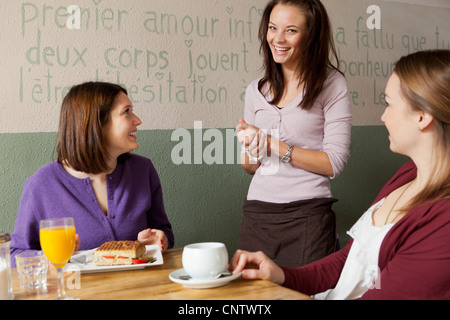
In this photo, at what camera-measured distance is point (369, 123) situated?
2777 mm

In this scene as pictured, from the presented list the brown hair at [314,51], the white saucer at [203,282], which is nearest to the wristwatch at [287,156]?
the brown hair at [314,51]

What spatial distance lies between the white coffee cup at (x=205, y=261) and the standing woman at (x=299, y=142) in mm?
691

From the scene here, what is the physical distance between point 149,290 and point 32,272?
0.84 feet

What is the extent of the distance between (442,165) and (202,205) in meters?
1.45

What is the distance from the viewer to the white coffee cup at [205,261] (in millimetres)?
844

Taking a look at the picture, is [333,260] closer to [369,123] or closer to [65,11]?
[65,11]

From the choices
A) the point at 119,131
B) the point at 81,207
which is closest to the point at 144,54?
the point at 119,131

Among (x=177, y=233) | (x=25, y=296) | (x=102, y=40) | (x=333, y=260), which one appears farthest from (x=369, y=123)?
(x=25, y=296)

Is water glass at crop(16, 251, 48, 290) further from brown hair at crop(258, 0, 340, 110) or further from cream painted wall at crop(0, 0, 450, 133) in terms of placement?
cream painted wall at crop(0, 0, 450, 133)

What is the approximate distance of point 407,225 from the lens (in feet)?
2.97

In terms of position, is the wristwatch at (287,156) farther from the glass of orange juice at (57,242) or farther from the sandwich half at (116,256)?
the glass of orange juice at (57,242)

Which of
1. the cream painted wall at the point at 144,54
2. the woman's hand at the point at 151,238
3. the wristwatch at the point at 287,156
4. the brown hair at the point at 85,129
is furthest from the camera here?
the cream painted wall at the point at 144,54

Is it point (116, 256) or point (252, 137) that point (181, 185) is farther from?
point (116, 256)

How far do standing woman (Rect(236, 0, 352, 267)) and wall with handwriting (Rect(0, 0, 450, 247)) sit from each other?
0.63 meters
